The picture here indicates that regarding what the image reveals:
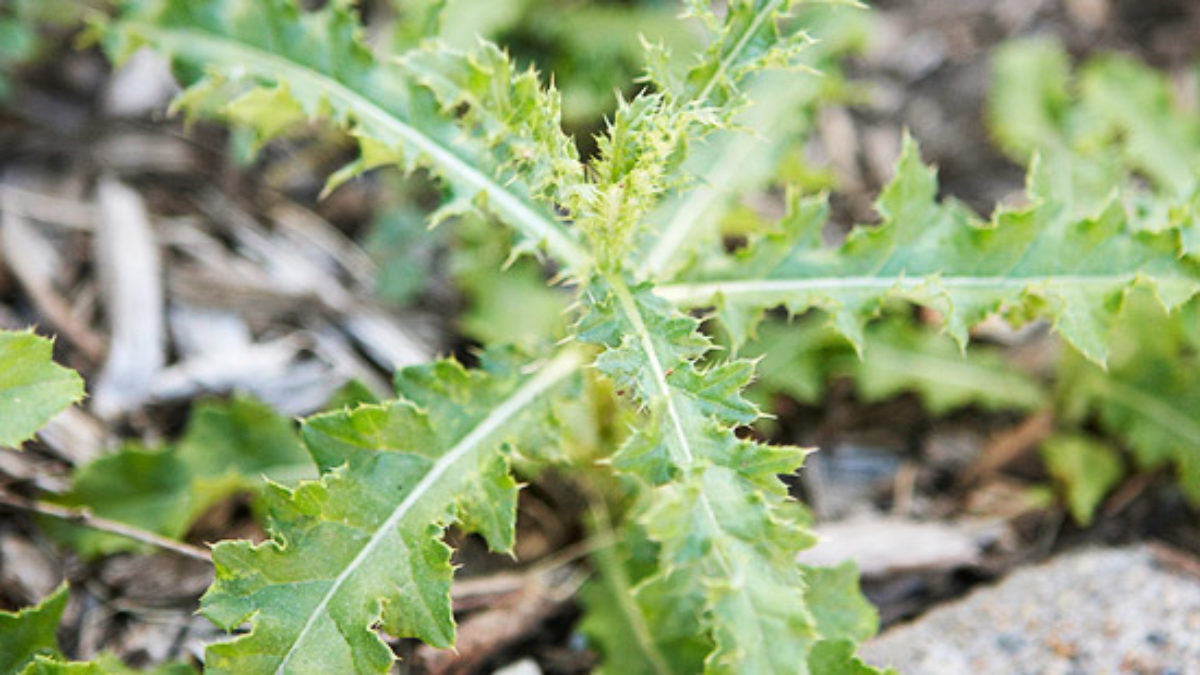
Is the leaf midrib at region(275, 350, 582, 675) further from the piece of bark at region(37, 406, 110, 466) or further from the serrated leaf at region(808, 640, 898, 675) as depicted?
the piece of bark at region(37, 406, 110, 466)

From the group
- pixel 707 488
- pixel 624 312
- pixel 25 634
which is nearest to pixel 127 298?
pixel 25 634

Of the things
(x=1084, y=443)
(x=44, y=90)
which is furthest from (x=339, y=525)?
(x=44, y=90)

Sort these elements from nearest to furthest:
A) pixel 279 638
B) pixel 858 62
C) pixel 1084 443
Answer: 1. pixel 279 638
2. pixel 1084 443
3. pixel 858 62

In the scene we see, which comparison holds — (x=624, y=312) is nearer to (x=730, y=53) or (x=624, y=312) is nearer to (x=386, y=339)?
(x=730, y=53)

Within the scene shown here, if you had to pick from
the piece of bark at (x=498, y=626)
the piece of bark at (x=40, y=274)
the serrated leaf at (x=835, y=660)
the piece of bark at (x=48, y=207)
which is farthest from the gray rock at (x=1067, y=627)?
the piece of bark at (x=48, y=207)

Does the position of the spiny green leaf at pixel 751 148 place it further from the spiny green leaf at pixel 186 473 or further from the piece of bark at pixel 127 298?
the piece of bark at pixel 127 298

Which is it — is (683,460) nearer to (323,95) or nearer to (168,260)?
(323,95)
